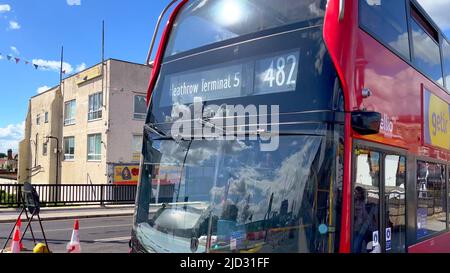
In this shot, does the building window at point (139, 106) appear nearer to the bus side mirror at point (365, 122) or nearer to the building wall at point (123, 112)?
the building wall at point (123, 112)

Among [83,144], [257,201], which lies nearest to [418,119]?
[257,201]

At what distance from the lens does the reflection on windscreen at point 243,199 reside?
3.15 meters

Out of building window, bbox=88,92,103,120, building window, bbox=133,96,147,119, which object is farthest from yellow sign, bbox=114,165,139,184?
building window, bbox=88,92,103,120

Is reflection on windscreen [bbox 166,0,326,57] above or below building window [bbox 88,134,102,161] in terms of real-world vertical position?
above

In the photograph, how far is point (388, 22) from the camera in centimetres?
442

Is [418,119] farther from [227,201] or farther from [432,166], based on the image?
[227,201]

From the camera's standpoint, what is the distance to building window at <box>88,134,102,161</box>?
27.7m

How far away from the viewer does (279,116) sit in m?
3.46

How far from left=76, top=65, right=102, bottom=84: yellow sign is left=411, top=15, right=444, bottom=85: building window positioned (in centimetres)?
2478

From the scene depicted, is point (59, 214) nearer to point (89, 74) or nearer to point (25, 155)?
point (89, 74)

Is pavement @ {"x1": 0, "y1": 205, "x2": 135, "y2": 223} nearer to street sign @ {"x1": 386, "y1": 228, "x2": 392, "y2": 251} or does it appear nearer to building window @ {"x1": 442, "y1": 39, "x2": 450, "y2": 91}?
street sign @ {"x1": 386, "y1": 228, "x2": 392, "y2": 251}

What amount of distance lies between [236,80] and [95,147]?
86.4 feet
